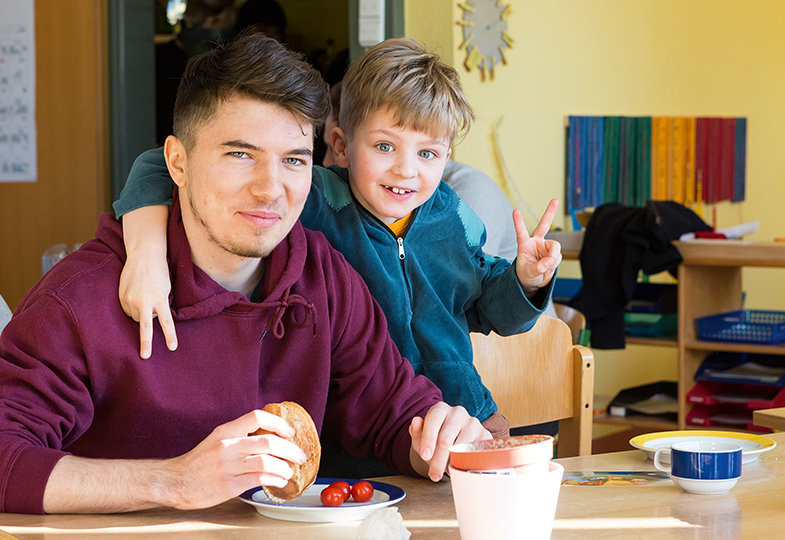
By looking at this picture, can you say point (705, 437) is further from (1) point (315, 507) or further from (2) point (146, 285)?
(2) point (146, 285)

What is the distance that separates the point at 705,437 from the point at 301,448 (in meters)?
0.59

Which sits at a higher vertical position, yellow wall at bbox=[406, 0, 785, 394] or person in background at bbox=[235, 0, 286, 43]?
person in background at bbox=[235, 0, 286, 43]

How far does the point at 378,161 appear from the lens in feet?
5.24

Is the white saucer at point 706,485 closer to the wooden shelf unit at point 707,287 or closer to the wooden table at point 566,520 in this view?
the wooden table at point 566,520

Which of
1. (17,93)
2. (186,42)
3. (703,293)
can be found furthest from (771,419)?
(186,42)

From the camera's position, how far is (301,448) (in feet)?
3.56

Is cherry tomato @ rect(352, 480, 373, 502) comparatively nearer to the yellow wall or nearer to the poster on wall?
the poster on wall

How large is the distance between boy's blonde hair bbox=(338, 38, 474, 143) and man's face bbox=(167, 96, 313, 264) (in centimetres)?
29

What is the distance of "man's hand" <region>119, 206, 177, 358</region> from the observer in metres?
1.22

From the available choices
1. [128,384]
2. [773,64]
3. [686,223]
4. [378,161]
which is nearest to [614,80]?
[773,64]

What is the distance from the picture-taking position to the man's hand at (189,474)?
40.7 inches

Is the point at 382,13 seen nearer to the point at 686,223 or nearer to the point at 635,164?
the point at 686,223

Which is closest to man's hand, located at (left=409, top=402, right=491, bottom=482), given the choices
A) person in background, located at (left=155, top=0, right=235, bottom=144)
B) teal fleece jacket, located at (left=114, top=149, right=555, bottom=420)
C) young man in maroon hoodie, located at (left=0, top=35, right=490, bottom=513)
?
young man in maroon hoodie, located at (left=0, top=35, right=490, bottom=513)

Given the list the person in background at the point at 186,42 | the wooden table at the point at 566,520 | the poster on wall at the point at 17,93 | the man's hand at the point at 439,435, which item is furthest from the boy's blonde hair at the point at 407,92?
the person in background at the point at 186,42
